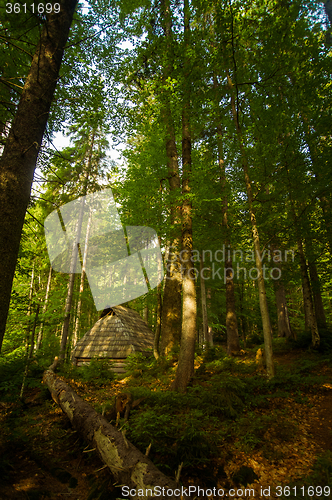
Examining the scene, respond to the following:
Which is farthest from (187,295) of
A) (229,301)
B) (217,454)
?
(229,301)

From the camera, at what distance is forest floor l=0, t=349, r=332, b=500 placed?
3436 millimetres

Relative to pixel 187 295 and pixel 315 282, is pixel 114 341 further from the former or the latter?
pixel 315 282

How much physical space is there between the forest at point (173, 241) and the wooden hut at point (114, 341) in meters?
0.10

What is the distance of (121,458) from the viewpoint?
360cm

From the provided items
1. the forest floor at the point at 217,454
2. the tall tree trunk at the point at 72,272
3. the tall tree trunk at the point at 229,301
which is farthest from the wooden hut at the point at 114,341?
the forest floor at the point at 217,454

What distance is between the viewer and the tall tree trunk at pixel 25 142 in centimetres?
372

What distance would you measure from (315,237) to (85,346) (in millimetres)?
12099

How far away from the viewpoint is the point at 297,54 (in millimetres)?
9578

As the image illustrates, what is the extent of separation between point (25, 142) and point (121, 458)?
16.9 ft

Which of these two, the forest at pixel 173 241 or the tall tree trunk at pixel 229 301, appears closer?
the forest at pixel 173 241

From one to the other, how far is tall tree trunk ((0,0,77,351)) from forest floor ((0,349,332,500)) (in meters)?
2.20

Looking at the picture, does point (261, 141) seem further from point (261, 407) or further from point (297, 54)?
point (261, 407)

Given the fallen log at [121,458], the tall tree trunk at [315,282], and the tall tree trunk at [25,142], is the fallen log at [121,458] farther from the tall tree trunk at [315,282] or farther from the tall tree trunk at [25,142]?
the tall tree trunk at [315,282]

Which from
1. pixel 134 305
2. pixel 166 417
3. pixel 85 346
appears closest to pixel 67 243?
pixel 85 346
